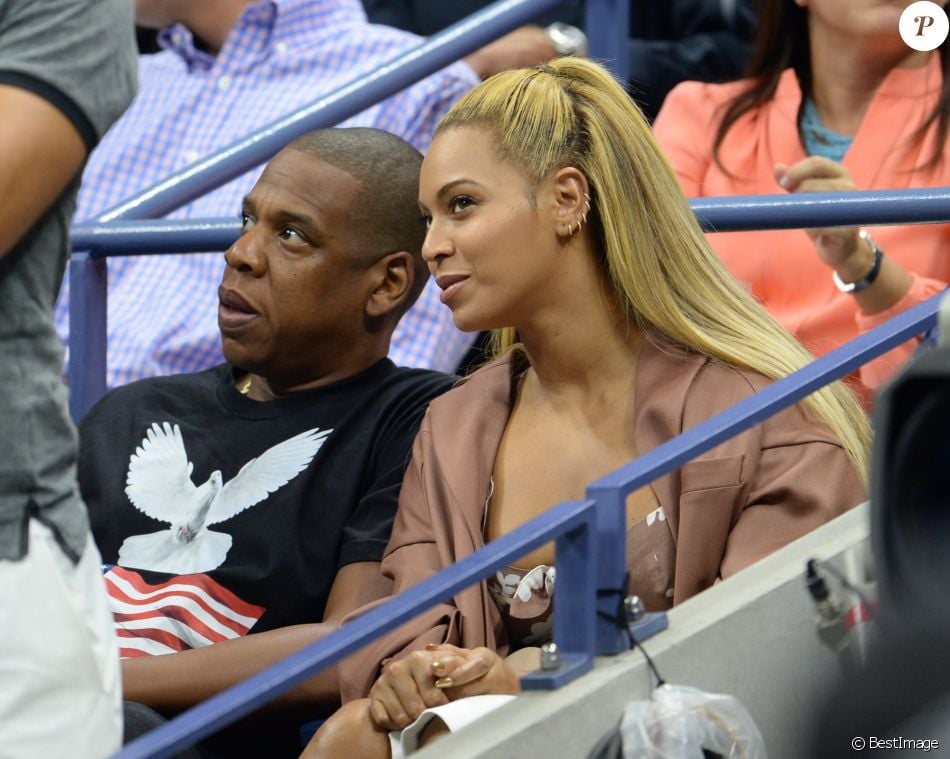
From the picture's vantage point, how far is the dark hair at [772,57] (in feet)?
9.90

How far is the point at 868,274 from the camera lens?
2.61m

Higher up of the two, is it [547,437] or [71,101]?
[71,101]

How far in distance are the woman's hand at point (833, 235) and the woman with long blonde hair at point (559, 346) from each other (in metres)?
0.39

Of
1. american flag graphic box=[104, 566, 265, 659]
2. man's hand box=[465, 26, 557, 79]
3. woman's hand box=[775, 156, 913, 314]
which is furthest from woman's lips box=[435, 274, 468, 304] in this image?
man's hand box=[465, 26, 557, 79]

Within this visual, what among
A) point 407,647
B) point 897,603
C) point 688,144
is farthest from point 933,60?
point 897,603

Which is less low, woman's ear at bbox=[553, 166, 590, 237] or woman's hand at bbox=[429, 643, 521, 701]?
woman's ear at bbox=[553, 166, 590, 237]

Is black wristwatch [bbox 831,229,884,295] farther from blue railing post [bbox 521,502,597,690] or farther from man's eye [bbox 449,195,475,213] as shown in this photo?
blue railing post [bbox 521,502,597,690]

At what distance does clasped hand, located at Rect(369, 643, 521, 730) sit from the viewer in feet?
6.13

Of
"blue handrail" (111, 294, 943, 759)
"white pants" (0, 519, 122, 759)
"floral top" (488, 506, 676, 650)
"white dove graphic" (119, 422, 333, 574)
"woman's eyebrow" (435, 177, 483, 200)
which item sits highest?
"white pants" (0, 519, 122, 759)

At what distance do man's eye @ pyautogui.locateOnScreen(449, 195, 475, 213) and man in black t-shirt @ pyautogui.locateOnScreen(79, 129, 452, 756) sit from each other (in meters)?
0.30

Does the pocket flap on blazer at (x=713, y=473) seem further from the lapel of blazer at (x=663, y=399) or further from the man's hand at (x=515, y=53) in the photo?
the man's hand at (x=515, y=53)

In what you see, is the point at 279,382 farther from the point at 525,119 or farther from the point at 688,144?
the point at 688,144

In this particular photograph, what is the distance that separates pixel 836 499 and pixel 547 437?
1.34ft

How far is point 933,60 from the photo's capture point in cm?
282
